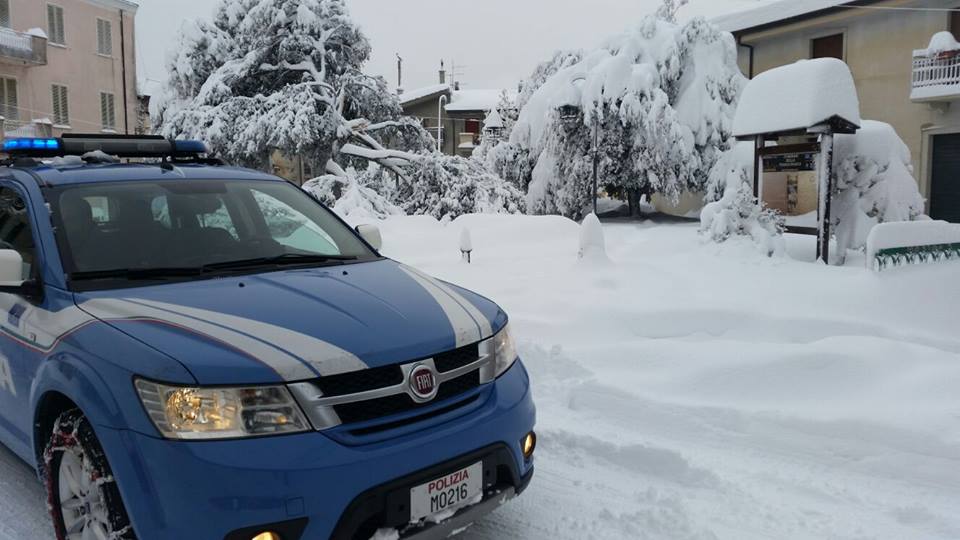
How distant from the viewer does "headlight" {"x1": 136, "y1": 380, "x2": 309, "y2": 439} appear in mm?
Result: 2115

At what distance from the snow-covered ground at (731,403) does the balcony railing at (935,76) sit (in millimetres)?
11717

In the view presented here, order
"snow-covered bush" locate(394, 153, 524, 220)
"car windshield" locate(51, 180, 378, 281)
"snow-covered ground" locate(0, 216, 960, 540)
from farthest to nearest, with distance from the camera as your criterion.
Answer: "snow-covered bush" locate(394, 153, 524, 220), "snow-covered ground" locate(0, 216, 960, 540), "car windshield" locate(51, 180, 378, 281)

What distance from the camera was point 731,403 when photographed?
4.51m

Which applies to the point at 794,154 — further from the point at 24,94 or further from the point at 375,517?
the point at 24,94

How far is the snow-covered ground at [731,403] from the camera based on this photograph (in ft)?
10.5

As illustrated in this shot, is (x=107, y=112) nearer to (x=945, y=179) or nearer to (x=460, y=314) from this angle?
(x=945, y=179)

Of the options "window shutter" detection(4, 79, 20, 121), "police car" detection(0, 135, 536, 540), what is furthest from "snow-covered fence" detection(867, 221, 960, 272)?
"window shutter" detection(4, 79, 20, 121)

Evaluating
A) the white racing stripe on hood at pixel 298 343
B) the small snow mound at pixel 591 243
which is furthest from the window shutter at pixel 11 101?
the white racing stripe on hood at pixel 298 343

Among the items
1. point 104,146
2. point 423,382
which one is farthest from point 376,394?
point 104,146

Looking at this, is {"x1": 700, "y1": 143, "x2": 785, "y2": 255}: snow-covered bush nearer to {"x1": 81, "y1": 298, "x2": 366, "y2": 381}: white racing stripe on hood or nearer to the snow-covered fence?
the snow-covered fence

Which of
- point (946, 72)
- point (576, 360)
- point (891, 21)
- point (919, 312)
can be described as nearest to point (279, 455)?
point (576, 360)

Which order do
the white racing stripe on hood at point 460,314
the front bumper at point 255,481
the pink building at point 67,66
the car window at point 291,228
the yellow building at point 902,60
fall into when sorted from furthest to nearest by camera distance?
the pink building at point 67,66
the yellow building at point 902,60
the car window at point 291,228
the white racing stripe on hood at point 460,314
the front bumper at point 255,481

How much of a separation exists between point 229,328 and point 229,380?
252 mm

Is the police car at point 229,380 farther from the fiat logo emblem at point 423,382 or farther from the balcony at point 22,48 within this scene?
the balcony at point 22,48
